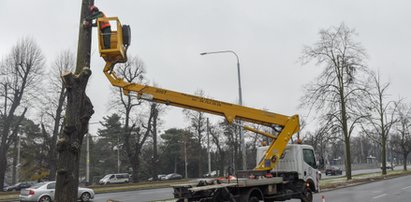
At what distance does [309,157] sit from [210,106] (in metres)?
5.83

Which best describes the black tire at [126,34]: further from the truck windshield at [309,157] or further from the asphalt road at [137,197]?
the asphalt road at [137,197]

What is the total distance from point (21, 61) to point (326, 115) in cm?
2891

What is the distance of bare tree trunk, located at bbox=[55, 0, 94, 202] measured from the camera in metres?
7.51

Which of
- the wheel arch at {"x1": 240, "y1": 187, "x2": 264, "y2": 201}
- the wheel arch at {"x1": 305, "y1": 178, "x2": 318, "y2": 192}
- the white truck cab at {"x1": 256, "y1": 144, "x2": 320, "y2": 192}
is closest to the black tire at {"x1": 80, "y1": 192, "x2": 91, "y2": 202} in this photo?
the white truck cab at {"x1": 256, "y1": 144, "x2": 320, "y2": 192}

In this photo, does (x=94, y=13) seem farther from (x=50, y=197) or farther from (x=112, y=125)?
(x=112, y=125)

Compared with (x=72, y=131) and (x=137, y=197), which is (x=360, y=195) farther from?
(x=72, y=131)

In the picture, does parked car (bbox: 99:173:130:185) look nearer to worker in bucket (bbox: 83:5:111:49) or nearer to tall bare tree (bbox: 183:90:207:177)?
tall bare tree (bbox: 183:90:207:177)

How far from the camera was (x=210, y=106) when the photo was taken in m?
12.9

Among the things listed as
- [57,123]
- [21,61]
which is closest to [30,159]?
[57,123]

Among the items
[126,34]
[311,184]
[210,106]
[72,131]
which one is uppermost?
[126,34]

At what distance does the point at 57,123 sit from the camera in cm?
4131

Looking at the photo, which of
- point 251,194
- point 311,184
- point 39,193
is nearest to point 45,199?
point 39,193

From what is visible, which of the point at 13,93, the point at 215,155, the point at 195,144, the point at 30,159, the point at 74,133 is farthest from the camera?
the point at 215,155

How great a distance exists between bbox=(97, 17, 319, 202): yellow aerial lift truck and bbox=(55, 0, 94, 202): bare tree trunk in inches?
35.9
